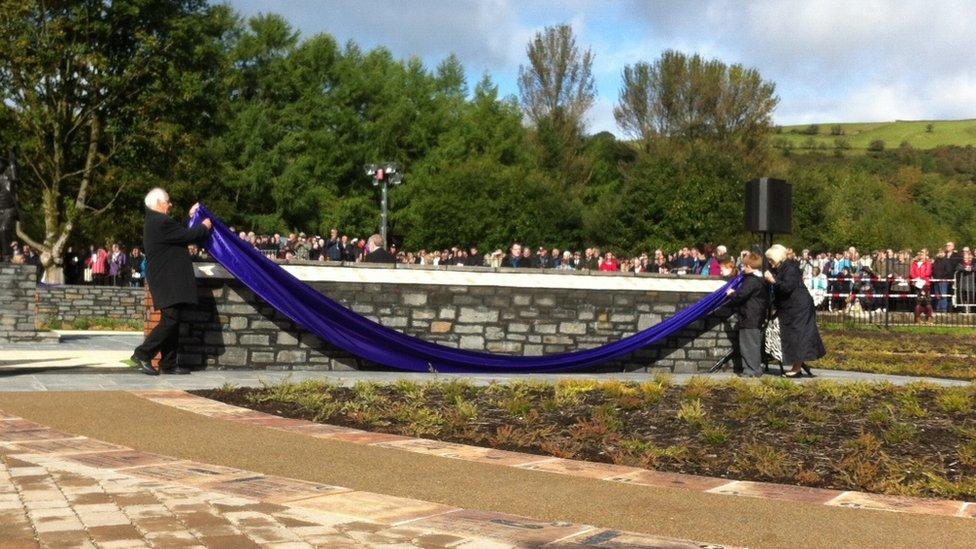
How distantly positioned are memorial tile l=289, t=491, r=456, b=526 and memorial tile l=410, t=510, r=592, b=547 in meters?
0.12

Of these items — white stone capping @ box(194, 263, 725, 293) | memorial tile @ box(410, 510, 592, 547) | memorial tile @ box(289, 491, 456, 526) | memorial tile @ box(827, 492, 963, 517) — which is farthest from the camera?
white stone capping @ box(194, 263, 725, 293)

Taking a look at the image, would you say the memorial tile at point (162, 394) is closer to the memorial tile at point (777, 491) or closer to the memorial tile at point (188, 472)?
the memorial tile at point (188, 472)

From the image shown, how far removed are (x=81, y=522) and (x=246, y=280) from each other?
7283 millimetres

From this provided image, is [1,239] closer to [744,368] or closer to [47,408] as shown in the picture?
[47,408]

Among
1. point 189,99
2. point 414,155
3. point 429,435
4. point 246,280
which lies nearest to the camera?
point 429,435

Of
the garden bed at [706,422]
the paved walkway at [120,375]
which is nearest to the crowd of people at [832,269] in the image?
the paved walkway at [120,375]

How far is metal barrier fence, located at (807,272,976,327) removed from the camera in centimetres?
2802

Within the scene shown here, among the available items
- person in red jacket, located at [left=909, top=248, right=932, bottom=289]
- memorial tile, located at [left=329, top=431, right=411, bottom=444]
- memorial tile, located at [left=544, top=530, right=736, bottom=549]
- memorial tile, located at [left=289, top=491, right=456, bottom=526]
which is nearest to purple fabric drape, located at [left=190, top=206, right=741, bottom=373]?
memorial tile, located at [left=329, top=431, right=411, bottom=444]

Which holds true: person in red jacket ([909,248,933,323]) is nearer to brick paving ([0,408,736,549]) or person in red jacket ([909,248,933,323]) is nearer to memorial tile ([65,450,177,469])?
memorial tile ([65,450,177,469])

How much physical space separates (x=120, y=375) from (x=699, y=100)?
61344mm

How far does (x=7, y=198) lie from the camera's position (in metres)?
17.1

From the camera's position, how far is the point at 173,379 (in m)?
11.7

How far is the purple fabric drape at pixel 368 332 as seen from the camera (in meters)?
12.8

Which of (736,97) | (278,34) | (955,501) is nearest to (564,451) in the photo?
(955,501)
